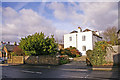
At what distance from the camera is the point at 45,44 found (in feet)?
74.9

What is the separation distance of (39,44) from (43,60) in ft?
11.2

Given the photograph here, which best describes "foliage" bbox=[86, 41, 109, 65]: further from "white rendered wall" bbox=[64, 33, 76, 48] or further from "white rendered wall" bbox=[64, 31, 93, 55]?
→ "white rendered wall" bbox=[64, 33, 76, 48]

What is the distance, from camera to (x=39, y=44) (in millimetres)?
22719

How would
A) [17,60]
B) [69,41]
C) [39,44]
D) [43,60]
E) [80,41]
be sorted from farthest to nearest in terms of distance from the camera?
[69,41] < [80,41] < [17,60] < [43,60] < [39,44]

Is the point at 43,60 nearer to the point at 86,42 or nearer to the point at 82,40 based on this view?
the point at 82,40

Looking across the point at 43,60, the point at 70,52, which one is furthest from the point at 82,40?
the point at 43,60

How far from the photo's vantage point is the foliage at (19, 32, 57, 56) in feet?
73.7

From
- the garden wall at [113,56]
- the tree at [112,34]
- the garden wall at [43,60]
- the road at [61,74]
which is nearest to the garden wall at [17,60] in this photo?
the garden wall at [43,60]

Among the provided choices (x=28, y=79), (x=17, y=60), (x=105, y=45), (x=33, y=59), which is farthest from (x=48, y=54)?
(x=28, y=79)

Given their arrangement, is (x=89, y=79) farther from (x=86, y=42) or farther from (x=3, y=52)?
(x=3, y=52)

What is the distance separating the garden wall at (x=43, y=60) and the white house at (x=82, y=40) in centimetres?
1481

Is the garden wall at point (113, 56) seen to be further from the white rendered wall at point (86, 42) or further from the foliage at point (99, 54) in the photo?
the white rendered wall at point (86, 42)

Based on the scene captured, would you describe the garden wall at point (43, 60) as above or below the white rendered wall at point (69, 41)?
below

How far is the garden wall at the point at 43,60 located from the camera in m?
22.8
